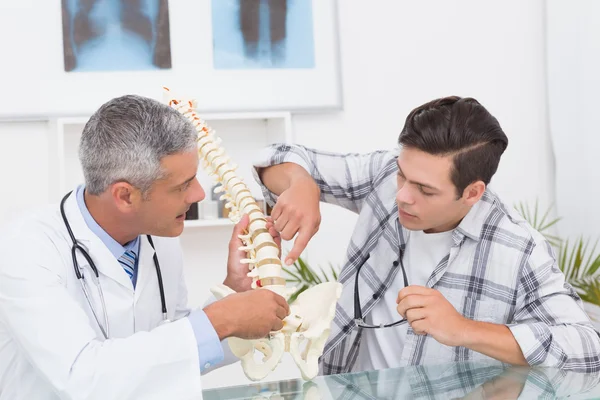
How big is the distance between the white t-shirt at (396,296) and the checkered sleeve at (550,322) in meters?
0.26

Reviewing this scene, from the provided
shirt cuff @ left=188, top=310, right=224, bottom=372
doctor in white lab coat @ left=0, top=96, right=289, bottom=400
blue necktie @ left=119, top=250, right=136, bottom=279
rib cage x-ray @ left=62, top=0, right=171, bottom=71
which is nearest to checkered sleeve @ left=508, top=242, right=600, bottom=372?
doctor in white lab coat @ left=0, top=96, right=289, bottom=400

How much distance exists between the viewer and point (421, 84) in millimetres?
3727

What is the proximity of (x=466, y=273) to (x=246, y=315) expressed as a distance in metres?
0.75

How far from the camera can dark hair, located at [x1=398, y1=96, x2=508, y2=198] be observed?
199 centimetres

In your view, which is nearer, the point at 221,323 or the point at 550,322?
the point at 221,323

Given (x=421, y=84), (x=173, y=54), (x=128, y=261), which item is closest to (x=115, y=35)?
(x=173, y=54)

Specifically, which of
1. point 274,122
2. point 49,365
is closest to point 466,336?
point 49,365

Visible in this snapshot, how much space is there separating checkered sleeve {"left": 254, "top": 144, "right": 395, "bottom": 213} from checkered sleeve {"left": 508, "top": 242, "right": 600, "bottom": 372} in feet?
→ 1.78

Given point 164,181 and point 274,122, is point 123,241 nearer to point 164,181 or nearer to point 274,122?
point 164,181

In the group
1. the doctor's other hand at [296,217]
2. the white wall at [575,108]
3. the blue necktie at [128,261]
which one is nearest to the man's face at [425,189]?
the doctor's other hand at [296,217]

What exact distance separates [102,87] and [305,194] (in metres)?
1.59

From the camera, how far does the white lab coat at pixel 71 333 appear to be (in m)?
1.40

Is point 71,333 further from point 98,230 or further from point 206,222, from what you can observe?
point 206,222

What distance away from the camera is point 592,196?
3.66m
